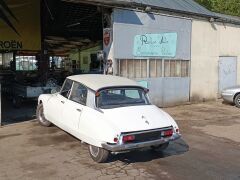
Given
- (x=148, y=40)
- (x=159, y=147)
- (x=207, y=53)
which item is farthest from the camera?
(x=207, y=53)

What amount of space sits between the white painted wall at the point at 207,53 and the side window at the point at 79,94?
889 centimetres

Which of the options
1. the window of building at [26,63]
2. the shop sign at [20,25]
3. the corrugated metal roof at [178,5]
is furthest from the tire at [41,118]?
the window of building at [26,63]

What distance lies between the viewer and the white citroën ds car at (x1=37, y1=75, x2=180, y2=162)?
7.14 meters

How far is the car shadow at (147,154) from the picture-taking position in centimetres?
784

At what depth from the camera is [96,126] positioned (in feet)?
24.1

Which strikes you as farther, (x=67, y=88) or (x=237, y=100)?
(x=237, y=100)

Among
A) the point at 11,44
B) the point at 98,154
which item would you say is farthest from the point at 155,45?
the point at 98,154

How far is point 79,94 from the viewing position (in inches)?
338

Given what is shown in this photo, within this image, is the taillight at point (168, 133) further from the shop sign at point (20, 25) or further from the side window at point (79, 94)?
the shop sign at point (20, 25)

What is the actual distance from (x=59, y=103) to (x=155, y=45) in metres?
6.54

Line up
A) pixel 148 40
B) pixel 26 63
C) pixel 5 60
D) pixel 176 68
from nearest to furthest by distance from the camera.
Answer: pixel 148 40 < pixel 176 68 < pixel 5 60 < pixel 26 63

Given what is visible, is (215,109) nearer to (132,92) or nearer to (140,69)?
(140,69)

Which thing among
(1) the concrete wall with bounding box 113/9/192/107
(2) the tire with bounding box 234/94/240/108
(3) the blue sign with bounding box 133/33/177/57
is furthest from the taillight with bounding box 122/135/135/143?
(2) the tire with bounding box 234/94/240/108

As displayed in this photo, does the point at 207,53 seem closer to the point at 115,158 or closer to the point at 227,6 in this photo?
the point at 115,158
